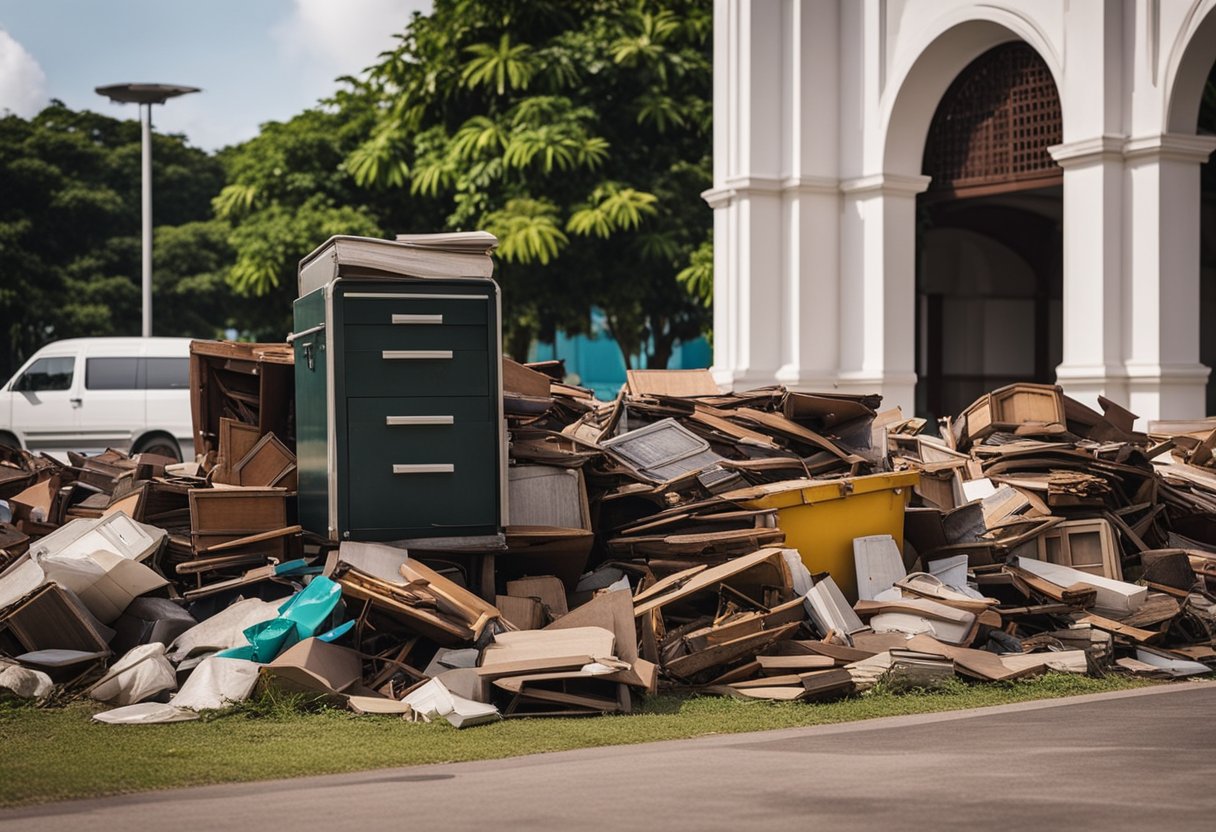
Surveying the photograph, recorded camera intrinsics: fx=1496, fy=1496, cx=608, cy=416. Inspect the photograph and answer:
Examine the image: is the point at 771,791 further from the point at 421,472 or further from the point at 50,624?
the point at 50,624

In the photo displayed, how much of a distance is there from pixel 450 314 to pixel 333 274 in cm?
73

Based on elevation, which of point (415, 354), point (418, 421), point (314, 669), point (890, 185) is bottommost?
point (314, 669)

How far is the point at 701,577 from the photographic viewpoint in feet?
29.1

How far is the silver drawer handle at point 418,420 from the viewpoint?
8609 millimetres

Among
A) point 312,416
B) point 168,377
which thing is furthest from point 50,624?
point 168,377

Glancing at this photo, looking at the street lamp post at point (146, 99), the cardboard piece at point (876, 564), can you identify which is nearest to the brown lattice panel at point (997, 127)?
the cardboard piece at point (876, 564)

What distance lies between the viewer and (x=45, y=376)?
22.5 meters

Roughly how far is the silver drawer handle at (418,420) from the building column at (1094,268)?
8.64 meters

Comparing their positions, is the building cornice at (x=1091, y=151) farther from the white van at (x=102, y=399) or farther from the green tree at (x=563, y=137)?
the white van at (x=102, y=399)

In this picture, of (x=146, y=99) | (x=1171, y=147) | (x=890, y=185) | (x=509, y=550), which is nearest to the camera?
(x=509, y=550)

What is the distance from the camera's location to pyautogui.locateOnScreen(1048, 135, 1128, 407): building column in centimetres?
1505

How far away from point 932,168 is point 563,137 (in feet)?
25.5

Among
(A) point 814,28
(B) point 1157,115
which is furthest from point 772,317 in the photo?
(B) point 1157,115

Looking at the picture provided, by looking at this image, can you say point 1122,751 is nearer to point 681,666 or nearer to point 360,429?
point 681,666
